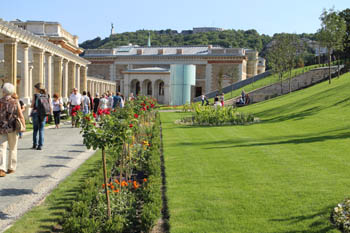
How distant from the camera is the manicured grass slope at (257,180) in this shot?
516cm

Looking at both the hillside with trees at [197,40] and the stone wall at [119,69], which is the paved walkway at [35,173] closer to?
the stone wall at [119,69]

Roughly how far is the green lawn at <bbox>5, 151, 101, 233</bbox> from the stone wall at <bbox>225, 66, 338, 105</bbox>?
36776mm

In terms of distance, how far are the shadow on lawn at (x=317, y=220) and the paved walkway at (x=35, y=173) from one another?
3719mm

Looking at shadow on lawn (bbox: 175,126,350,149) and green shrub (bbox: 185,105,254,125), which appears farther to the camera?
green shrub (bbox: 185,105,254,125)

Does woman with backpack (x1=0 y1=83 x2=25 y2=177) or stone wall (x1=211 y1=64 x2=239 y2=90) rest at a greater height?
stone wall (x1=211 y1=64 x2=239 y2=90)

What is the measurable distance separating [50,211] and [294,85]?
141 feet

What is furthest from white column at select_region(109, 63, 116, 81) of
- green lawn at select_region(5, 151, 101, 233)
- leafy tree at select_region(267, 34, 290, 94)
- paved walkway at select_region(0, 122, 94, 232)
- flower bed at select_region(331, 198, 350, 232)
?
flower bed at select_region(331, 198, 350, 232)

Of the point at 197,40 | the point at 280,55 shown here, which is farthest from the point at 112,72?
the point at 197,40

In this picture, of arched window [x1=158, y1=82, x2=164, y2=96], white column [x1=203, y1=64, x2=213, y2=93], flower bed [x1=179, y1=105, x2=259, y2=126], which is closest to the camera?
flower bed [x1=179, y1=105, x2=259, y2=126]

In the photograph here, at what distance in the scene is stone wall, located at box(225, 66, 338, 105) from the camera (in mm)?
43469

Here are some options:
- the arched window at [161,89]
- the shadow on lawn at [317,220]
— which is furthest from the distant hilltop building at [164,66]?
the shadow on lawn at [317,220]

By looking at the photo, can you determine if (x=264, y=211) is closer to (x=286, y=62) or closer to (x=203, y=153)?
(x=203, y=153)

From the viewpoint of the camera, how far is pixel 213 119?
63.3 ft

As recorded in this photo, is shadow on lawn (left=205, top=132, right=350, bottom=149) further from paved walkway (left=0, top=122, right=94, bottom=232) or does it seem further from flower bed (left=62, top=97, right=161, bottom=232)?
flower bed (left=62, top=97, right=161, bottom=232)
